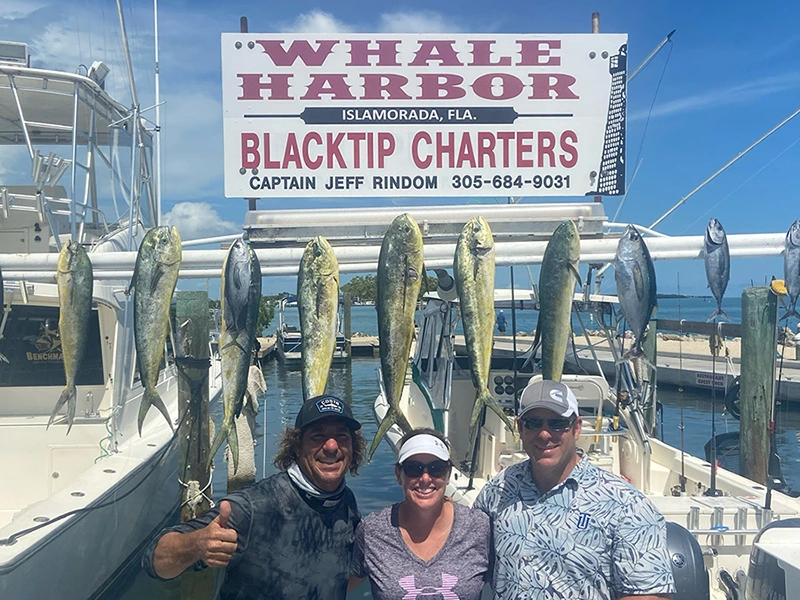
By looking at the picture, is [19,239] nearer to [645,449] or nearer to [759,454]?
[645,449]

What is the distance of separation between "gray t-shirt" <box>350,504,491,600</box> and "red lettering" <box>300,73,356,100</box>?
105 inches

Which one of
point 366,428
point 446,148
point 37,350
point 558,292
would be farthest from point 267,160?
point 366,428

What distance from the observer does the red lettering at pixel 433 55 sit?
416 centimetres

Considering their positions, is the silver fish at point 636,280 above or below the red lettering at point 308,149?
below

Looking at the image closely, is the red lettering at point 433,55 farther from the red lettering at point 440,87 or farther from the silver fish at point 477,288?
the silver fish at point 477,288

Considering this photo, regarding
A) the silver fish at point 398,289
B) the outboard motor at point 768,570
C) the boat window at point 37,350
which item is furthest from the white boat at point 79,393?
the outboard motor at point 768,570

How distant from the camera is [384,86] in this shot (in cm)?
418

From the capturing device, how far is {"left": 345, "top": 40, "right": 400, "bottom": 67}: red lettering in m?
4.13

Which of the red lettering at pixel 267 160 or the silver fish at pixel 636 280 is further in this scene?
the red lettering at pixel 267 160

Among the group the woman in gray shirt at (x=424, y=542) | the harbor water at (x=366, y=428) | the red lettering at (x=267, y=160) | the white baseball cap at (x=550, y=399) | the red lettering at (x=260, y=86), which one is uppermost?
the red lettering at (x=260, y=86)

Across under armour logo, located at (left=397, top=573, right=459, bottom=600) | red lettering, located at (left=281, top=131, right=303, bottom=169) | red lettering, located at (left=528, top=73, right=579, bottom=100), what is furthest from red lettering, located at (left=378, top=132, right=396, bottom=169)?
under armour logo, located at (left=397, top=573, right=459, bottom=600)

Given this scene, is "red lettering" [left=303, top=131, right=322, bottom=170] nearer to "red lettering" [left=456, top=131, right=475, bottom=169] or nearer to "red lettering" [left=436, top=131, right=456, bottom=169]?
"red lettering" [left=436, top=131, right=456, bottom=169]

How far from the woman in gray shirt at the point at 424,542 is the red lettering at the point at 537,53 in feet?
8.87

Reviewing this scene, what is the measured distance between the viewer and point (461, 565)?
2.32 metres
